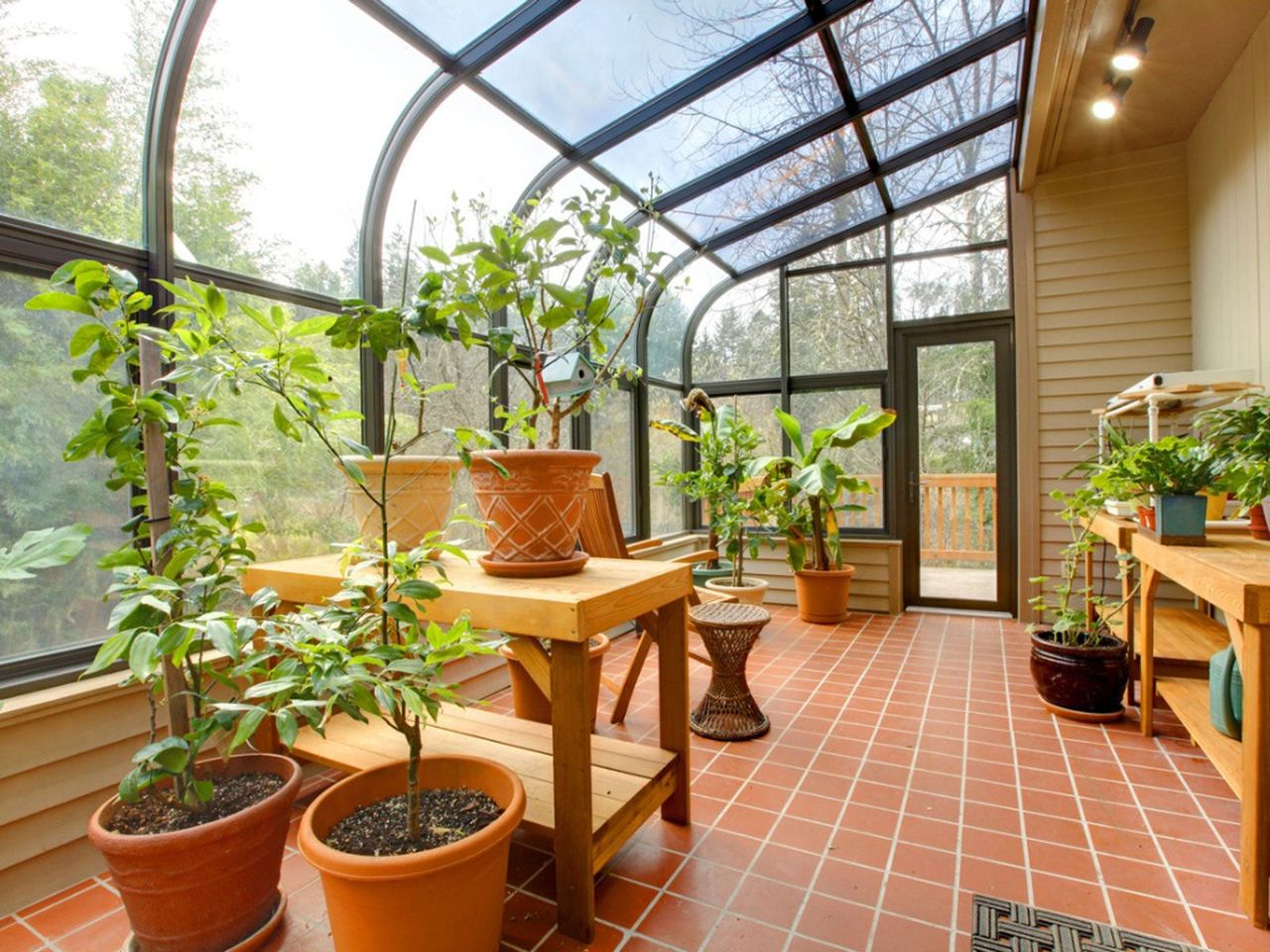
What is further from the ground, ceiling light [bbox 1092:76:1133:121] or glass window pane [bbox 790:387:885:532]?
ceiling light [bbox 1092:76:1133:121]

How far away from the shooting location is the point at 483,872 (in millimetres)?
1239

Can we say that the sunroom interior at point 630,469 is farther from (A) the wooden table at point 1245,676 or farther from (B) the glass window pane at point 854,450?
(B) the glass window pane at point 854,450

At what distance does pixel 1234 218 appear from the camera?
300 cm

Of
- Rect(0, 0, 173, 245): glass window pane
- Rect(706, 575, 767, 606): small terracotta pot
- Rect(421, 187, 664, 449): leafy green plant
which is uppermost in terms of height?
Rect(0, 0, 173, 245): glass window pane

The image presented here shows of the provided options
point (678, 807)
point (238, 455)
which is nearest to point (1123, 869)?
point (678, 807)

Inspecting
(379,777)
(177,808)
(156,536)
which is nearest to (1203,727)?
(379,777)

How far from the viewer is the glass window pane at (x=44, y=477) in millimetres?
1661

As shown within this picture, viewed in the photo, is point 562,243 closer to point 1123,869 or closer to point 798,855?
point 798,855

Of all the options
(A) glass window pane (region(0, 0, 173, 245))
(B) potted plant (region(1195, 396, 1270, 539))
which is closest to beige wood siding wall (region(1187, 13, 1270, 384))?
(B) potted plant (region(1195, 396, 1270, 539))

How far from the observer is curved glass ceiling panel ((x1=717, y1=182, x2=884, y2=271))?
14.4 ft

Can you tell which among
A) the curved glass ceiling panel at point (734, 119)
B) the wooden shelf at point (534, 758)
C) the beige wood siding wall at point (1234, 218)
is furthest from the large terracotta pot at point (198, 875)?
the beige wood siding wall at point (1234, 218)

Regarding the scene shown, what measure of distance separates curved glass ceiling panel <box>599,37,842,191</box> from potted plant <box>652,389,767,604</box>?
1406 millimetres

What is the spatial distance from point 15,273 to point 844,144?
3.86m

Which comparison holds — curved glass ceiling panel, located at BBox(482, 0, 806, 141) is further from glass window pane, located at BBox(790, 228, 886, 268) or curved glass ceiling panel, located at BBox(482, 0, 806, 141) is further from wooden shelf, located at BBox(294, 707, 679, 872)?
wooden shelf, located at BBox(294, 707, 679, 872)
